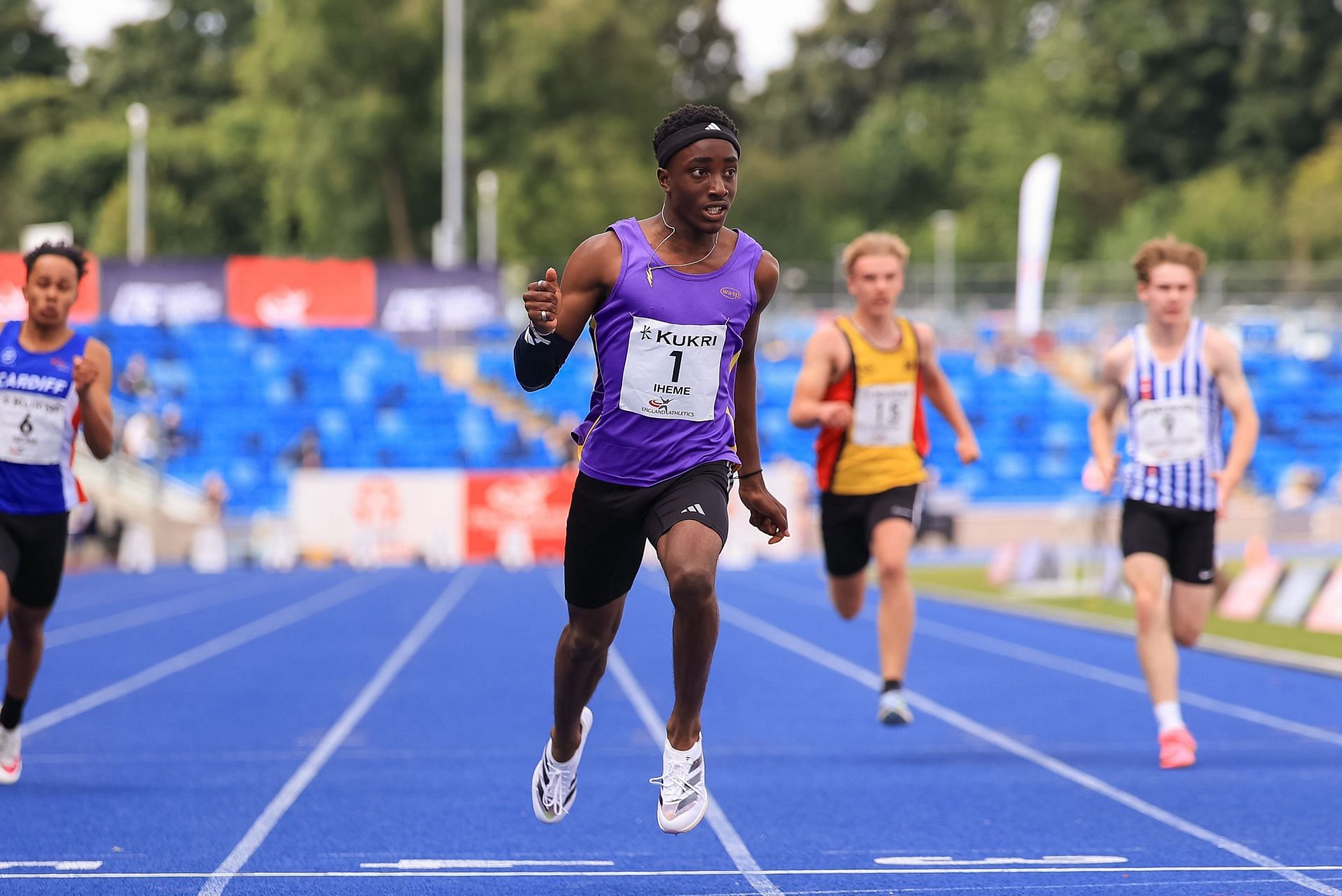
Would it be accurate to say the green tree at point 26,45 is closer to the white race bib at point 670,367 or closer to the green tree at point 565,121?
the green tree at point 565,121

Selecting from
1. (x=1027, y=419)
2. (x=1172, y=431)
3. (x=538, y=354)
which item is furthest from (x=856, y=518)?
(x=1027, y=419)

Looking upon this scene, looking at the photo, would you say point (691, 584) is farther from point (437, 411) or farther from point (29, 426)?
point (437, 411)

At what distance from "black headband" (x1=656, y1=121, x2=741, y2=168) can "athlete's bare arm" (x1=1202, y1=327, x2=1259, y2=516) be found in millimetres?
3528

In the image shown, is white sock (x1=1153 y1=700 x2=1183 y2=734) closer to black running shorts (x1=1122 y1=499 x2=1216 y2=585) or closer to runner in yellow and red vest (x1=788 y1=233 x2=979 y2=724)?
black running shorts (x1=1122 y1=499 x2=1216 y2=585)

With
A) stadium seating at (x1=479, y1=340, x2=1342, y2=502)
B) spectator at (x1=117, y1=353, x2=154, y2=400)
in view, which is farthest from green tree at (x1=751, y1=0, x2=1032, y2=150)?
spectator at (x1=117, y1=353, x2=154, y2=400)

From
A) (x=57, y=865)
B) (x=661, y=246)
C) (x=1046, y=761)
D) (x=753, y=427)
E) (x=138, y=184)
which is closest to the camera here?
(x=661, y=246)

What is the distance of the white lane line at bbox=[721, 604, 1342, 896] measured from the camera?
18.0ft

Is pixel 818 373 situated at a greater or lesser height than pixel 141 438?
greater

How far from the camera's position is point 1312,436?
34.7m

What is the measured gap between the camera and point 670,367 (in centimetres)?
494

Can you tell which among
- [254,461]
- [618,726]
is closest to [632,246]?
[618,726]

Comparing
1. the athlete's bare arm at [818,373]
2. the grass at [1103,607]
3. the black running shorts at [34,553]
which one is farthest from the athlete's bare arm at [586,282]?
Result: the grass at [1103,607]

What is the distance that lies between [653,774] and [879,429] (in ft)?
6.18

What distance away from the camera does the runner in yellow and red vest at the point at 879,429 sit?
820 cm
